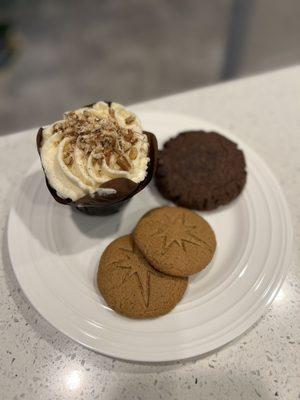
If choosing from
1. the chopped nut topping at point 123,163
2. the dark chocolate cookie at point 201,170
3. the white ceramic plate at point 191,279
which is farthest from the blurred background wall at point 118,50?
the chopped nut topping at point 123,163

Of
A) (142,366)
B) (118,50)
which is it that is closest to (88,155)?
(142,366)

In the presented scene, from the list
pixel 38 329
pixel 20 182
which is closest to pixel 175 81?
pixel 20 182

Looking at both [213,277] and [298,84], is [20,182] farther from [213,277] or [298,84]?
[298,84]

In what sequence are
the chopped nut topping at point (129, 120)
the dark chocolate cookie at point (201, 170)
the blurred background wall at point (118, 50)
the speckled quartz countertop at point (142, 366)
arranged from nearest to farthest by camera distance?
the speckled quartz countertop at point (142, 366) → the chopped nut topping at point (129, 120) → the dark chocolate cookie at point (201, 170) → the blurred background wall at point (118, 50)

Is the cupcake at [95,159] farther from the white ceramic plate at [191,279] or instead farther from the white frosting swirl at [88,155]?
the white ceramic plate at [191,279]

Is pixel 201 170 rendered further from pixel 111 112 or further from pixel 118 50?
pixel 118 50

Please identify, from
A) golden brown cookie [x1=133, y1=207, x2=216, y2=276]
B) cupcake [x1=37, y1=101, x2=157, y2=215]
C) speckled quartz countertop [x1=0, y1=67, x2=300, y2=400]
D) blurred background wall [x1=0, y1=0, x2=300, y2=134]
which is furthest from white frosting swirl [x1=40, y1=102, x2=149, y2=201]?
blurred background wall [x1=0, y1=0, x2=300, y2=134]

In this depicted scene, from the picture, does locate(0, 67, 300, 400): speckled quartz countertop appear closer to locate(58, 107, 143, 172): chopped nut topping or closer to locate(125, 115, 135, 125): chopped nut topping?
locate(58, 107, 143, 172): chopped nut topping
